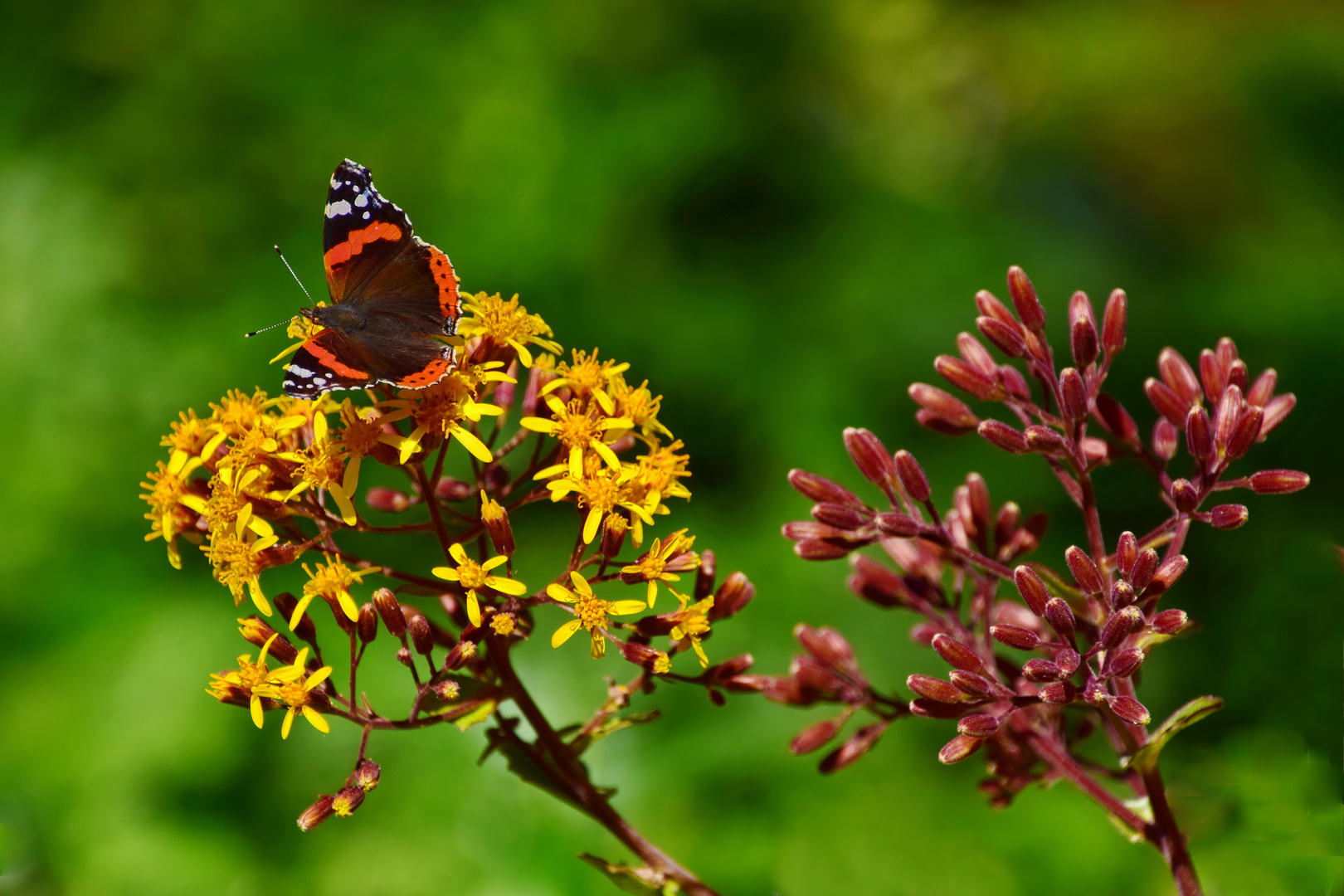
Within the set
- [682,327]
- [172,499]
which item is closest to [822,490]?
[172,499]

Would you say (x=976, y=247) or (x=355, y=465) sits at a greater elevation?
(x=355, y=465)

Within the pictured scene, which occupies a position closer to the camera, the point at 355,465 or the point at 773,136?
the point at 355,465

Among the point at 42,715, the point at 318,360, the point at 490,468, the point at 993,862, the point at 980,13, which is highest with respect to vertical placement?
the point at 980,13

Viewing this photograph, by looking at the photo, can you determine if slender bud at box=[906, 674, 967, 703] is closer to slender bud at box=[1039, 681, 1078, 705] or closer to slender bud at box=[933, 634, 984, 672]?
slender bud at box=[933, 634, 984, 672]

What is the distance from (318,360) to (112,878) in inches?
110

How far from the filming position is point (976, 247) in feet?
18.1

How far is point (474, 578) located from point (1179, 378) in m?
1.49

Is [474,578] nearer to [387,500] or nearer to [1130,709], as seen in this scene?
[387,500]

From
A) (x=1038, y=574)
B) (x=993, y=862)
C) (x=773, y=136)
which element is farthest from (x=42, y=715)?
(x=773, y=136)

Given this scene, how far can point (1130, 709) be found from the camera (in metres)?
1.75

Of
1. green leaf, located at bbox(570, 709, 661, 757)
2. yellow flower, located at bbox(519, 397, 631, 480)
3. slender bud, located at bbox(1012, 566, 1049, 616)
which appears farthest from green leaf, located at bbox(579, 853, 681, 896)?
slender bud, located at bbox(1012, 566, 1049, 616)

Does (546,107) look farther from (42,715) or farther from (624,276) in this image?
(42,715)

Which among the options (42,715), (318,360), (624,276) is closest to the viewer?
(318,360)

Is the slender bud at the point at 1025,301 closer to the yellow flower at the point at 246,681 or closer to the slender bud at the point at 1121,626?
the slender bud at the point at 1121,626
